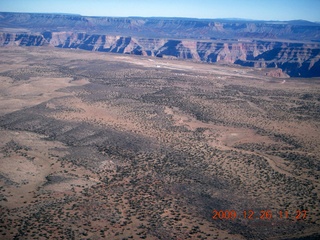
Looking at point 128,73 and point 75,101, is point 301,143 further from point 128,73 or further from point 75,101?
point 128,73

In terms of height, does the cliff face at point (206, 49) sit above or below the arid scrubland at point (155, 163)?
above

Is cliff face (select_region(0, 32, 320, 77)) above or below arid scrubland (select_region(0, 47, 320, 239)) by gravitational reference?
above

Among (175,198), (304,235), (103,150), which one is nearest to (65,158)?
(103,150)
